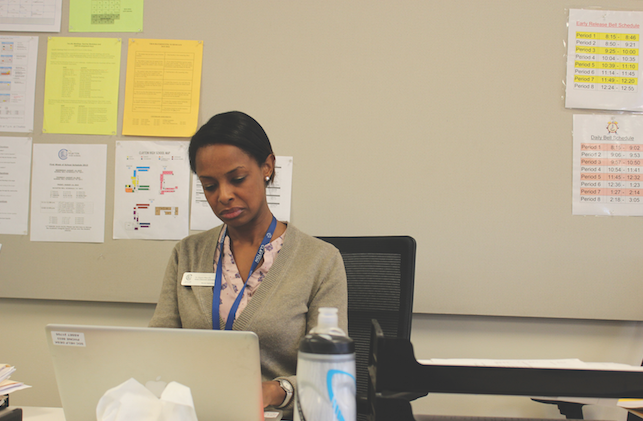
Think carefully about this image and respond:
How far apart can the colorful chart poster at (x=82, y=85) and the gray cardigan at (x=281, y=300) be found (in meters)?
0.86

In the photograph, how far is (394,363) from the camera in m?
0.61

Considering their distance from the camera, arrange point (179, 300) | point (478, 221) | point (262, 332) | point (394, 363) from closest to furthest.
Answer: point (394, 363), point (262, 332), point (179, 300), point (478, 221)

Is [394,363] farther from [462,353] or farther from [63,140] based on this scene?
[63,140]

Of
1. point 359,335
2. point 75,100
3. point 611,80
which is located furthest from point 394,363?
point 75,100

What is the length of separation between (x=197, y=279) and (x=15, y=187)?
1097 mm

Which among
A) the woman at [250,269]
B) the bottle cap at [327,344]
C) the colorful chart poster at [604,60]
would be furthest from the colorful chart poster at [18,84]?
the colorful chart poster at [604,60]

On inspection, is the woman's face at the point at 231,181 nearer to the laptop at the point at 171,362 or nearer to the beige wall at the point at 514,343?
the laptop at the point at 171,362

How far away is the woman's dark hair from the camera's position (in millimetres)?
1231

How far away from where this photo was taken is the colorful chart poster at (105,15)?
1.81 metres

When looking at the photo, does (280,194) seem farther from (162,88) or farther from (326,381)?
(326,381)

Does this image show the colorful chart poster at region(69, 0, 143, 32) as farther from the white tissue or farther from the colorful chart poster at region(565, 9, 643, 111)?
the colorful chart poster at region(565, 9, 643, 111)

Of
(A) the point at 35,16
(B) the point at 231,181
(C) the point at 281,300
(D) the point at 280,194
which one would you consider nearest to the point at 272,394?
(C) the point at 281,300

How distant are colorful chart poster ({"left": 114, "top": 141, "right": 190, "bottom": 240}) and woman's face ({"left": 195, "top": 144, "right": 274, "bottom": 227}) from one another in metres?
0.54

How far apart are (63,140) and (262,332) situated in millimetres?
1282
